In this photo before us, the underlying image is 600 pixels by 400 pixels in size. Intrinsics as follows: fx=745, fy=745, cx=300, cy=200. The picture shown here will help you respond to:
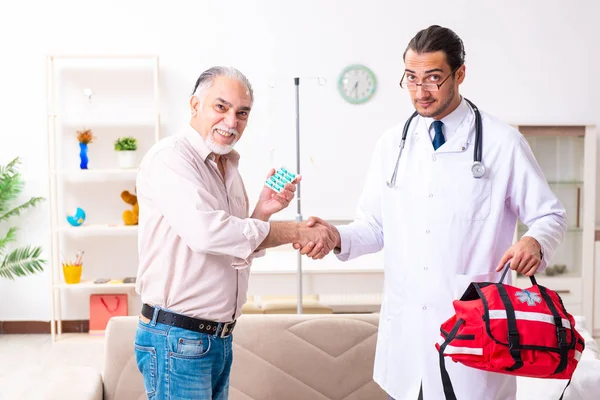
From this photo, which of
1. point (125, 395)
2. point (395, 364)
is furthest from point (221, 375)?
point (125, 395)

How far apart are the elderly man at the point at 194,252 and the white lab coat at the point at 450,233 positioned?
408 millimetres

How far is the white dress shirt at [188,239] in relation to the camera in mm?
1947

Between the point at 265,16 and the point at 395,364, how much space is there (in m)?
4.23

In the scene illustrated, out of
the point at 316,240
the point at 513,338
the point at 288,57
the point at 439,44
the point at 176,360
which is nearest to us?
the point at 513,338

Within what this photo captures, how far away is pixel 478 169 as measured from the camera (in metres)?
2.02

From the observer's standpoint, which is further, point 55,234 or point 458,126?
point 55,234

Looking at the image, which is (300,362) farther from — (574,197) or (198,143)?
(574,197)

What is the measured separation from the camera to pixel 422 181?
2.09 meters

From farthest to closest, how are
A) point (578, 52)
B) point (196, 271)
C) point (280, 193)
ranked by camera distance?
point (578, 52), point (280, 193), point (196, 271)

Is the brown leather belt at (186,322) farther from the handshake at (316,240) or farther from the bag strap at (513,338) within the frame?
the bag strap at (513,338)

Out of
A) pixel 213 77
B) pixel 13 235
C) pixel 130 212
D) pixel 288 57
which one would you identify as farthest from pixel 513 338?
pixel 13 235

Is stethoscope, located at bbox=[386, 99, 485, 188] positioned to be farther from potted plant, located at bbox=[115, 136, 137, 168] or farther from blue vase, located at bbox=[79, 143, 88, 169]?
blue vase, located at bbox=[79, 143, 88, 169]

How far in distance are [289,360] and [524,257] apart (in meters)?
1.18

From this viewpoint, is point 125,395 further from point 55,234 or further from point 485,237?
point 55,234
